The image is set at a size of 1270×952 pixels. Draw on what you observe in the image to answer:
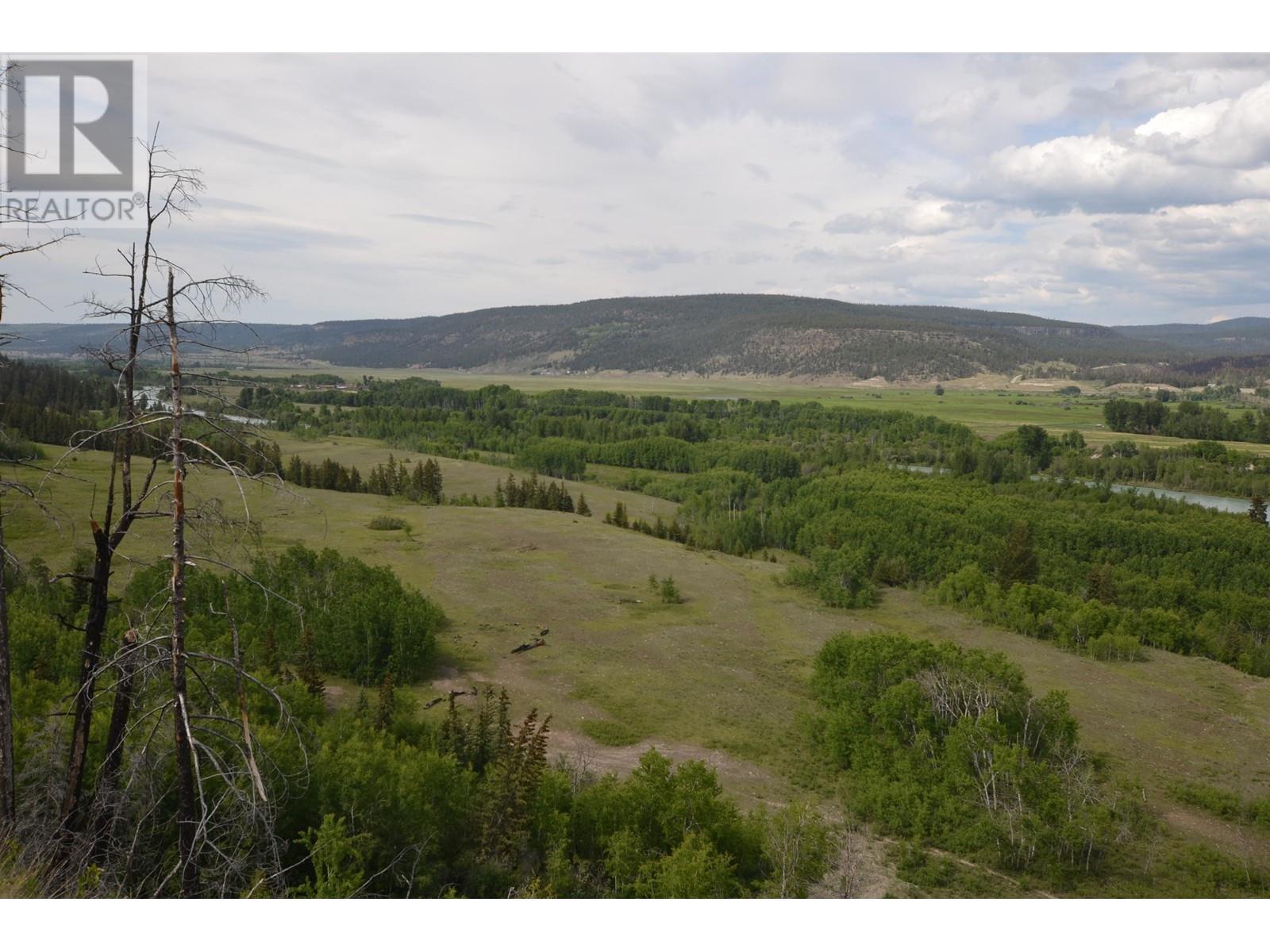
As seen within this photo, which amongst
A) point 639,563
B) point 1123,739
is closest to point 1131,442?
point 639,563

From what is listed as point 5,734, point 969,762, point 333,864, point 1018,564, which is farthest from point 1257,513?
point 5,734

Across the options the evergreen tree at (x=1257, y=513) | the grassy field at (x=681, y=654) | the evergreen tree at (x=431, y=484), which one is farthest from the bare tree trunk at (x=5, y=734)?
the evergreen tree at (x=1257, y=513)

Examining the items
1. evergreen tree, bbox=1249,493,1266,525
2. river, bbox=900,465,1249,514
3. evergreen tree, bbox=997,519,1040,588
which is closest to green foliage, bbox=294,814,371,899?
evergreen tree, bbox=997,519,1040,588

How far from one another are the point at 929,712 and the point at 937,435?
10231 cm

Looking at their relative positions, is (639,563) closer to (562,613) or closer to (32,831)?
(562,613)

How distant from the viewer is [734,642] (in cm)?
4019

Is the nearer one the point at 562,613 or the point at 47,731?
the point at 47,731

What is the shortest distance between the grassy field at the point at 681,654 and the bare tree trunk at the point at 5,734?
237cm

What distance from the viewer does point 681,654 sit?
3753cm

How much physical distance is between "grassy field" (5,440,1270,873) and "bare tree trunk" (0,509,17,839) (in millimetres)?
2373

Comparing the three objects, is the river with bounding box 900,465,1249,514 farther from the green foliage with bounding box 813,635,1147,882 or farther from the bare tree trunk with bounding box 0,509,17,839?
the bare tree trunk with bounding box 0,509,17,839

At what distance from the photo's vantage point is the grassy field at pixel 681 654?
2722 centimetres

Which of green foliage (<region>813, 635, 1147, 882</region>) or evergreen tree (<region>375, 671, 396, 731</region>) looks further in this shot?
evergreen tree (<region>375, 671, 396, 731</region>)

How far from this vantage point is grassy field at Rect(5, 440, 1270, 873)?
27219 mm
